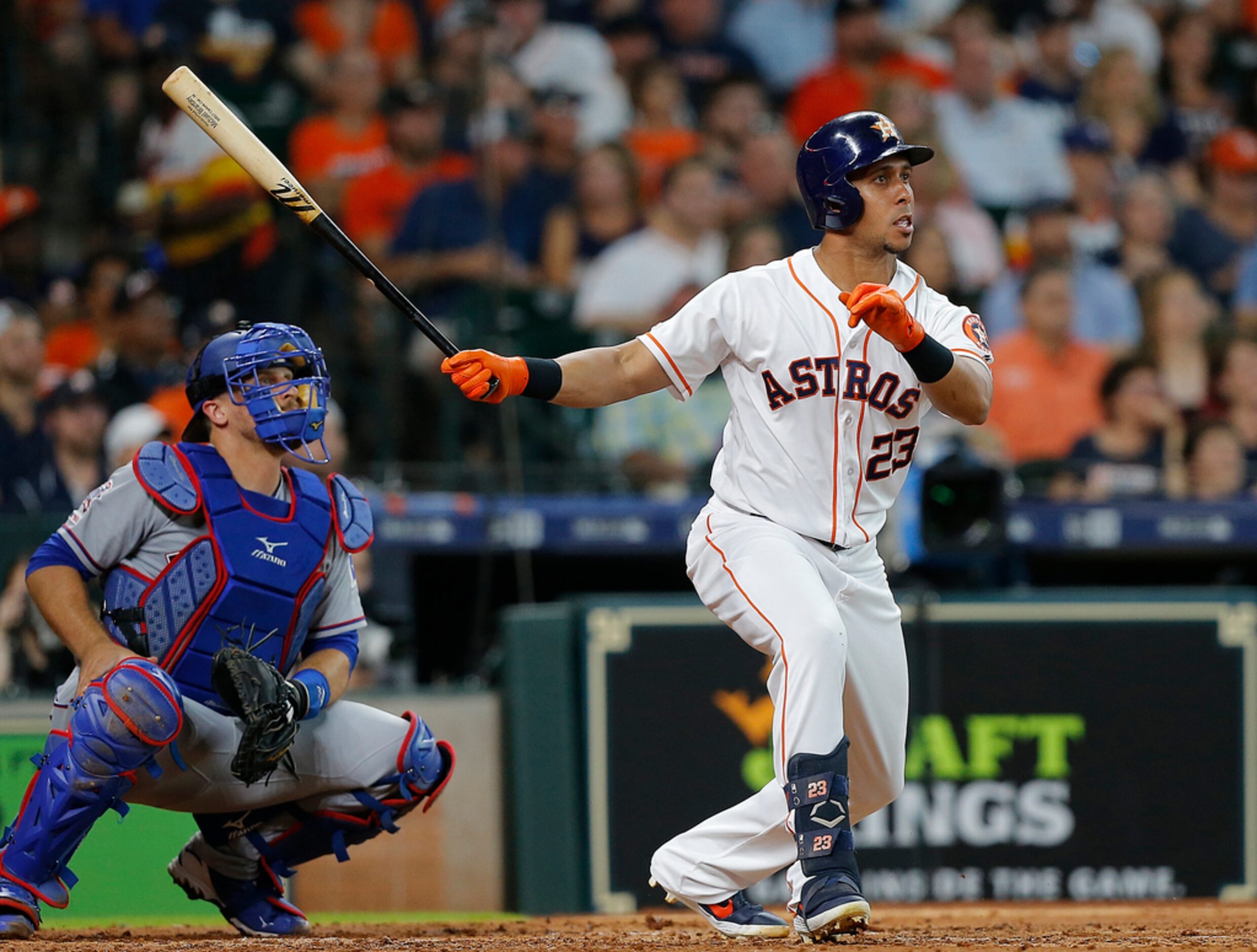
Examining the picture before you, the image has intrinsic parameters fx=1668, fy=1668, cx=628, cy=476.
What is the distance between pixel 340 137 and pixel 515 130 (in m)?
0.87

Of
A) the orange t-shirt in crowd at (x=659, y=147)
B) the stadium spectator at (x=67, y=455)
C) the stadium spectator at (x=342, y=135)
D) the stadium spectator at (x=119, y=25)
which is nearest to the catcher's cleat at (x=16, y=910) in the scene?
the stadium spectator at (x=67, y=455)

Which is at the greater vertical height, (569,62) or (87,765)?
(569,62)

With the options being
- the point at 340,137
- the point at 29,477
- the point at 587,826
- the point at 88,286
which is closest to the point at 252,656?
the point at 587,826

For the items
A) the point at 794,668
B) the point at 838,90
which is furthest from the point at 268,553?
the point at 838,90

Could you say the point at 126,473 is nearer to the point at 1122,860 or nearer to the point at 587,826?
the point at 587,826

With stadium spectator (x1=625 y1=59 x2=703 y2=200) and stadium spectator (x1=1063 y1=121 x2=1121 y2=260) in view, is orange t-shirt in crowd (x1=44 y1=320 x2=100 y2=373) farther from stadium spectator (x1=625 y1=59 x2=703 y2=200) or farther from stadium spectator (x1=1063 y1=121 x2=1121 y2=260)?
stadium spectator (x1=1063 y1=121 x2=1121 y2=260)

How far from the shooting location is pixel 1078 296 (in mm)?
8242

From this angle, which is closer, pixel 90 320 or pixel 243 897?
pixel 243 897

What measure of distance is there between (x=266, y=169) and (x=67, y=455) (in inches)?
115

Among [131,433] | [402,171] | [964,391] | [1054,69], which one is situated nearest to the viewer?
[964,391]

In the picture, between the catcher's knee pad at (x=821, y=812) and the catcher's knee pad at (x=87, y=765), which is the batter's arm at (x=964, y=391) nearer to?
the catcher's knee pad at (x=821, y=812)

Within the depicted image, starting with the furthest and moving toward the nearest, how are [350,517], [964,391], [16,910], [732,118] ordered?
[732,118], [350,517], [16,910], [964,391]

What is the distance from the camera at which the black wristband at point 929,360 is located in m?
3.50

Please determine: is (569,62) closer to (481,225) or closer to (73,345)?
(481,225)
